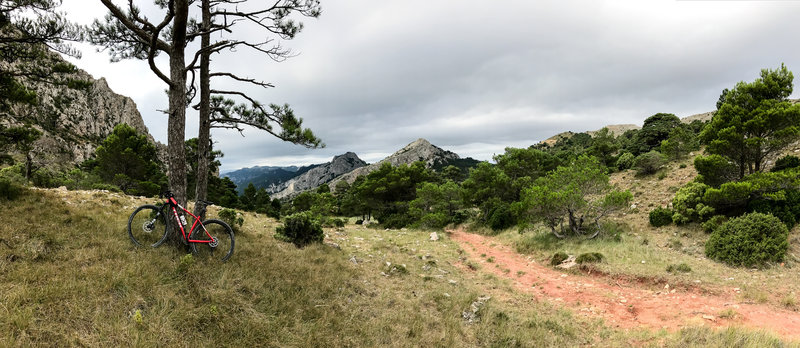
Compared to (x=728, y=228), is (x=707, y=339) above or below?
below

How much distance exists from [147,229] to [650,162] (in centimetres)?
3425

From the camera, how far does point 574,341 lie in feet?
19.8

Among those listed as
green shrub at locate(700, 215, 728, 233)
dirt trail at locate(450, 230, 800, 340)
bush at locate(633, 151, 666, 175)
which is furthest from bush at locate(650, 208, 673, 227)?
bush at locate(633, 151, 666, 175)

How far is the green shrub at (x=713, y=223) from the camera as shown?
41.1 feet

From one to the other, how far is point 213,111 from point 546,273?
1407 cm

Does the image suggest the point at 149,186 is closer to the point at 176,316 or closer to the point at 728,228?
the point at 176,316

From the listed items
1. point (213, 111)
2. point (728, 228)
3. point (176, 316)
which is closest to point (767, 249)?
point (728, 228)

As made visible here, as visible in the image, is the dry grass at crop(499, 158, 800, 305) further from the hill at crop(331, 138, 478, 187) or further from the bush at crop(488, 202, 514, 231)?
the hill at crop(331, 138, 478, 187)

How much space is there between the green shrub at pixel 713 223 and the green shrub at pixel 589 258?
Result: 5.47 metres

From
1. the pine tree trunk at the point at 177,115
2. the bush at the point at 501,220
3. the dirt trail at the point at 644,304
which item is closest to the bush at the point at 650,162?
the bush at the point at 501,220

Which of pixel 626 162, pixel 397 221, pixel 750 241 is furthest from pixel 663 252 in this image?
pixel 626 162

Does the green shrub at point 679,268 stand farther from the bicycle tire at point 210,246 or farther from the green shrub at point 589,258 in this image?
the bicycle tire at point 210,246

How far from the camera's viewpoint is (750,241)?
33.5 ft

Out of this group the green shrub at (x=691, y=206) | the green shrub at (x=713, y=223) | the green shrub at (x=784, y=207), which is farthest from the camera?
the green shrub at (x=691, y=206)
